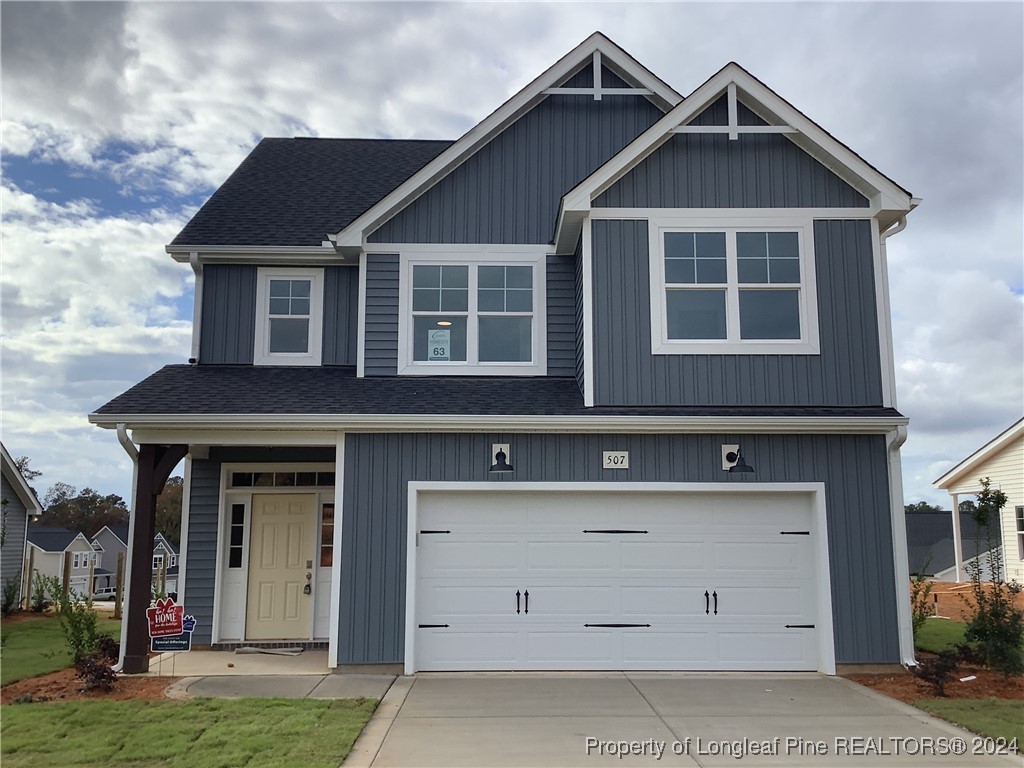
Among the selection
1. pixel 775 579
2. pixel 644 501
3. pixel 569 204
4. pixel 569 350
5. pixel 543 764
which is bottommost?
pixel 543 764

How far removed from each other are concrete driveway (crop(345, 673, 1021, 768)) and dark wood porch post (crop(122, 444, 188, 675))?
3.12 meters

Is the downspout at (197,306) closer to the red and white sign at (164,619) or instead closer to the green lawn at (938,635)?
the red and white sign at (164,619)

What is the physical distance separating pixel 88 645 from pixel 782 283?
9.83m

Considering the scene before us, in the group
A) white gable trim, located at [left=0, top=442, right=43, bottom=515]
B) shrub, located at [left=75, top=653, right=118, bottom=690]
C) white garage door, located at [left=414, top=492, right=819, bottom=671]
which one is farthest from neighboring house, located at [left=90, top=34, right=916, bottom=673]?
white gable trim, located at [left=0, top=442, right=43, bottom=515]

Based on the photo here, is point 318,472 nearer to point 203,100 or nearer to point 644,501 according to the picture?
point 644,501

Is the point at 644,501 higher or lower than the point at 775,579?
higher

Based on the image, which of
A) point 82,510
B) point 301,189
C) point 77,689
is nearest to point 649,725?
point 77,689

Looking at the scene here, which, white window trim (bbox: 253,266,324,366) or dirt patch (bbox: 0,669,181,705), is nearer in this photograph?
dirt patch (bbox: 0,669,181,705)

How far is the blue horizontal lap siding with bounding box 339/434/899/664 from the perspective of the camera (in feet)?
32.1

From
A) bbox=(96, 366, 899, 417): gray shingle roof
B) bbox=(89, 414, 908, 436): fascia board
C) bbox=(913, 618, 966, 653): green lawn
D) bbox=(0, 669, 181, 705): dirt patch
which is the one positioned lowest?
bbox=(0, 669, 181, 705): dirt patch

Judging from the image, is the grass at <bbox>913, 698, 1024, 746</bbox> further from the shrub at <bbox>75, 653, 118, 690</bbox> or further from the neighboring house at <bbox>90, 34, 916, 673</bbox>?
the shrub at <bbox>75, 653, 118, 690</bbox>

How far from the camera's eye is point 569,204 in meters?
10.5

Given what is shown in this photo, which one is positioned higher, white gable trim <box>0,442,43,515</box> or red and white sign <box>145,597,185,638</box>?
white gable trim <box>0,442,43,515</box>

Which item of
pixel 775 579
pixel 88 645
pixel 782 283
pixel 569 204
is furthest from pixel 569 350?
pixel 88 645
